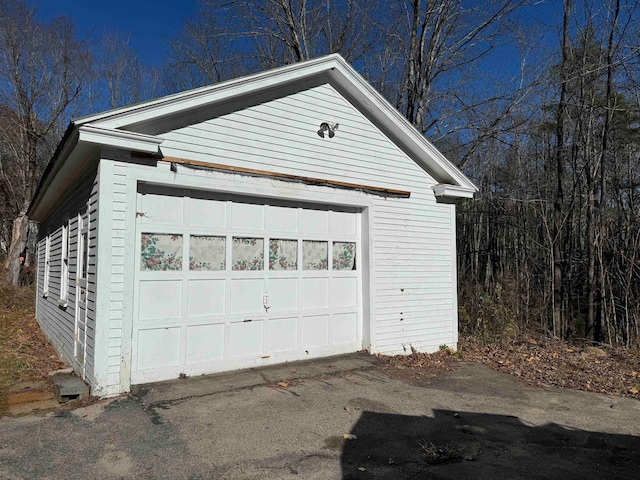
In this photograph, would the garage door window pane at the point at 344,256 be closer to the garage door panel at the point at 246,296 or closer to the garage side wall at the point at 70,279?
the garage door panel at the point at 246,296

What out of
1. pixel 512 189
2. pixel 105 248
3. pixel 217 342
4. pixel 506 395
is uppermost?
pixel 512 189

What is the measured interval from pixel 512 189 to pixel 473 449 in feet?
40.6

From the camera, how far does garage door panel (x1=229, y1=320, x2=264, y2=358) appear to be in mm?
5922

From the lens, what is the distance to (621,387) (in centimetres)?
605

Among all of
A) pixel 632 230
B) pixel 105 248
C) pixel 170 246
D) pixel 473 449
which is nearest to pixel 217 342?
pixel 170 246

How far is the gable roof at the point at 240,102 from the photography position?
16.1 feet

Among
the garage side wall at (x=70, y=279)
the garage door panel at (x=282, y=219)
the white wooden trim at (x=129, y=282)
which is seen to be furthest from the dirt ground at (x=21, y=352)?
the garage door panel at (x=282, y=219)

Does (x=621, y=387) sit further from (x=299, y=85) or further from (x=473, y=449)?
(x=299, y=85)

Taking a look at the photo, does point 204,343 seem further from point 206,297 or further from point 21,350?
point 21,350

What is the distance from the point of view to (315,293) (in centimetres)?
679

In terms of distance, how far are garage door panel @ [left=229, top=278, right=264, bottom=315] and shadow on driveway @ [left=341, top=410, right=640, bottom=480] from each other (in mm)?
2261

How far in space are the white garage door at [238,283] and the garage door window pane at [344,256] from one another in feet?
0.06

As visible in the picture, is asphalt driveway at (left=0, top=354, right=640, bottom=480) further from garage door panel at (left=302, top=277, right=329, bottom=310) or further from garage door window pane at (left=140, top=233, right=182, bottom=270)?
garage door window pane at (left=140, top=233, right=182, bottom=270)

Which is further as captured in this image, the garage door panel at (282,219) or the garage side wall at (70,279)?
the garage door panel at (282,219)
